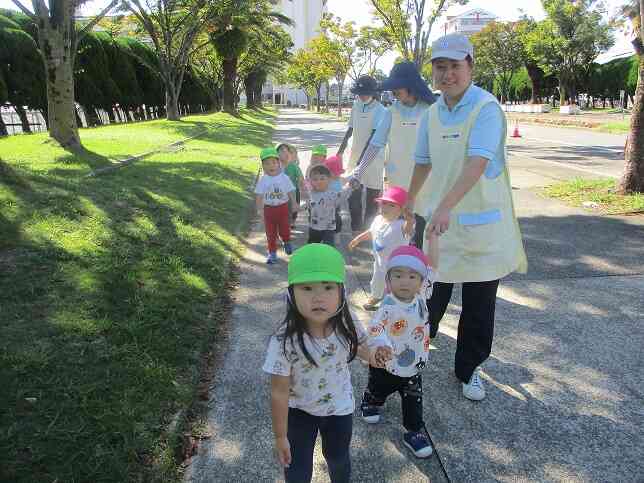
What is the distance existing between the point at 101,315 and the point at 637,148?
8.18 meters

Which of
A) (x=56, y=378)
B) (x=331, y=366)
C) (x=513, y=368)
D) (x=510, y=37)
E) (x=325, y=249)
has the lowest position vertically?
(x=513, y=368)

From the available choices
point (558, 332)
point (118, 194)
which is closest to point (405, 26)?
point (118, 194)

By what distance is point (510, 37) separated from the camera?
202 feet

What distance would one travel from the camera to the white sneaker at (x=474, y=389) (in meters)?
3.10

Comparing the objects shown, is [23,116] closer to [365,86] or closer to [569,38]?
[365,86]

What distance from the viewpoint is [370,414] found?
2.89m

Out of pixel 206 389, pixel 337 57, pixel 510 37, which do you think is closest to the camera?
pixel 206 389

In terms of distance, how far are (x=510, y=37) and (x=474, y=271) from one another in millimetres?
67226

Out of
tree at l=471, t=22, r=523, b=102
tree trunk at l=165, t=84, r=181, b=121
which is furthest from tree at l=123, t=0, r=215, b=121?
tree at l=471, t=22, r=523, b=102

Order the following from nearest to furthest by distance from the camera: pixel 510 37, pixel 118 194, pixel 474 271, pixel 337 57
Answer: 1. pixel 474 271
2. pixel 118 194
3. pixel 337 57
4. pixel 510 37

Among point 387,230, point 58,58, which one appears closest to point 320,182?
point 387,230

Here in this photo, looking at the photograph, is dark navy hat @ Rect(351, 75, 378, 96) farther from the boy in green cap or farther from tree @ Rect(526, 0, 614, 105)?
tree @ Rect(526, 0, 614, 105)

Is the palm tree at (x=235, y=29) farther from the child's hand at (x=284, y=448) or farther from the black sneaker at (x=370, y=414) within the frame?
the child's hand at (x=284, y=448)

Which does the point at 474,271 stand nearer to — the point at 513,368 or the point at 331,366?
the point at 513,368
